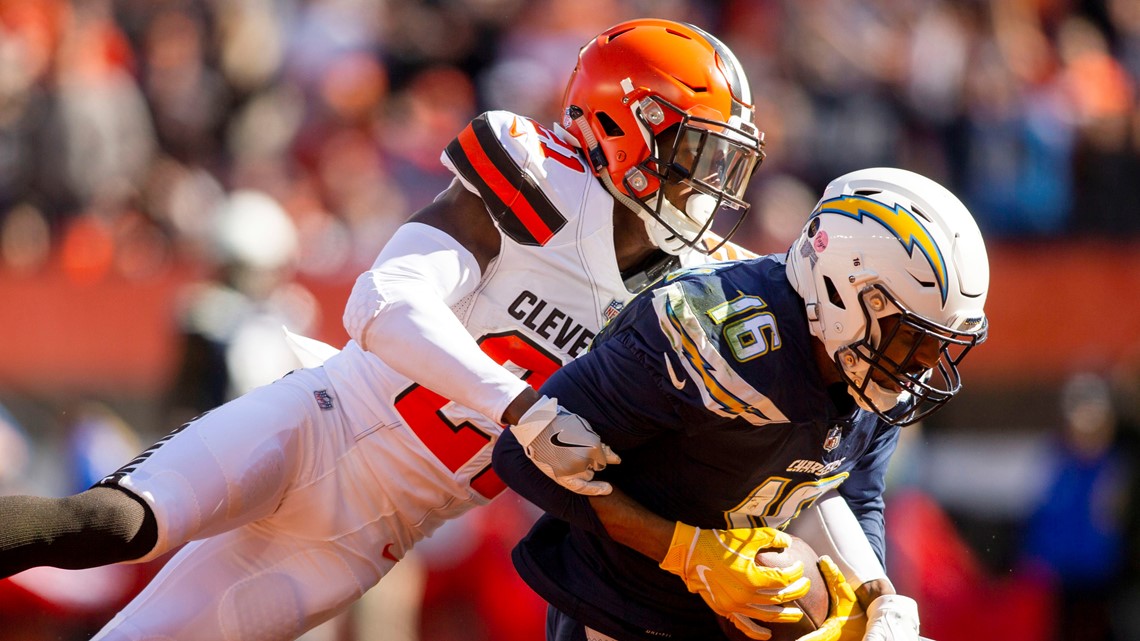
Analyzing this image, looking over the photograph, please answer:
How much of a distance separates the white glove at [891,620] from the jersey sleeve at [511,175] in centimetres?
122

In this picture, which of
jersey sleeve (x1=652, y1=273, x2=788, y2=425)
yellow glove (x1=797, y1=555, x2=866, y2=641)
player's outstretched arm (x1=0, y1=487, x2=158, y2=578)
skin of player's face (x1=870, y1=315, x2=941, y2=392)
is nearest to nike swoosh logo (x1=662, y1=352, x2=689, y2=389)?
jersey sleeve (x1=652, y1=273, x2=788, y2=425)

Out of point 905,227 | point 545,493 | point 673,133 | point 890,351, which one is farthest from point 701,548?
point 673,133

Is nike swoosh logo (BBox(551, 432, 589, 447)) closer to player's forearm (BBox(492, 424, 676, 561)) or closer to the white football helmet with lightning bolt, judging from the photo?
player's forearm (BBox(492, 424, 676, 561))

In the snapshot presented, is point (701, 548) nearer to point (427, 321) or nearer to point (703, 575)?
point (703, 575)

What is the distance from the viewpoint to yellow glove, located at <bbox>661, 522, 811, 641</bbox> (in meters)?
3.17

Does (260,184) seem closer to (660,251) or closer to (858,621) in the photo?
(660,251)

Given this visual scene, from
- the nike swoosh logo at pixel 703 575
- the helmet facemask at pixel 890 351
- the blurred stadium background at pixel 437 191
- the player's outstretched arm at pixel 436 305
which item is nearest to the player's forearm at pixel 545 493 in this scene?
the player's outstretched arm at pixel 436 305

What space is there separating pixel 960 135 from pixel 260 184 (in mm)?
4107

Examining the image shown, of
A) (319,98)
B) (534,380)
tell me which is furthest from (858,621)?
(319,98)

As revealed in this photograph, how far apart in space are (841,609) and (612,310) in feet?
3.20

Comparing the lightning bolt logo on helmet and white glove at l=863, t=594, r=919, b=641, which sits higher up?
the lightning bolt logo on helmet

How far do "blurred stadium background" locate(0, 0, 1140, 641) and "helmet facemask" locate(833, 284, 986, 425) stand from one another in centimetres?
348

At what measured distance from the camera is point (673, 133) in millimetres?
3828

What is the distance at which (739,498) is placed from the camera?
11.0 feet
